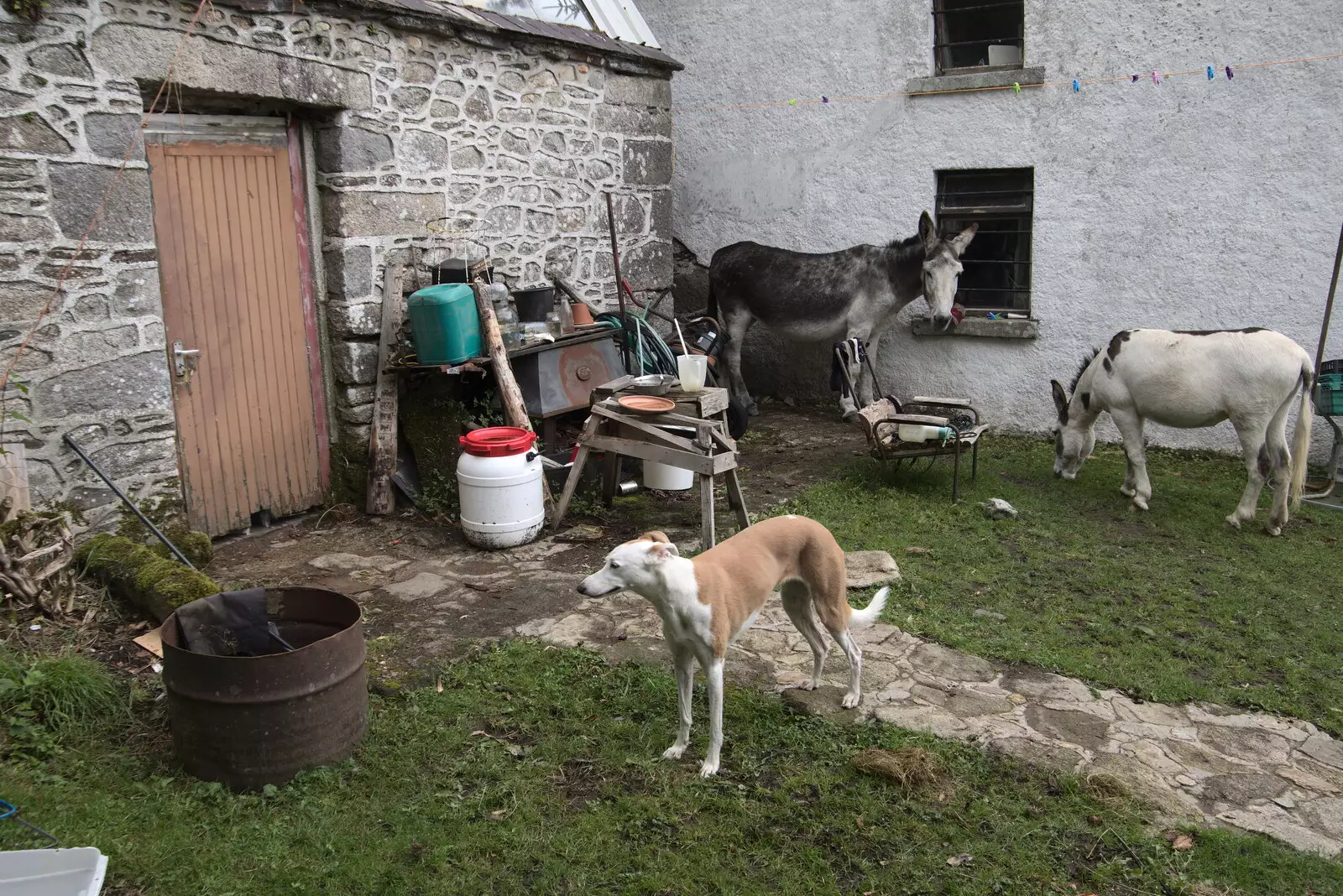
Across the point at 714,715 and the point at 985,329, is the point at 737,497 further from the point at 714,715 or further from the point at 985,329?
the point at 985,329

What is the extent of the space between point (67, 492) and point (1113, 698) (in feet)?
18.8

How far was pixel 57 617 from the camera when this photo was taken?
5.16 metres

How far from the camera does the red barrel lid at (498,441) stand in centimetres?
687

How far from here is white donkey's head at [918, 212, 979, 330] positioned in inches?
387

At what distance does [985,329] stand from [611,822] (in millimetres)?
7572

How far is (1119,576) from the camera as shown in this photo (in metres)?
6.66

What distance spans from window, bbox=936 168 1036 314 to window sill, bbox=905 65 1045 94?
79 cm

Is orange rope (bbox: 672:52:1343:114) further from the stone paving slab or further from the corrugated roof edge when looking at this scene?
the stone paving slab

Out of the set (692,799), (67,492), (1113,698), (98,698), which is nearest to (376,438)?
(67,492)

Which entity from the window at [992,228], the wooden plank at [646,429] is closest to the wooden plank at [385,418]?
the wooden plank at [646,429]

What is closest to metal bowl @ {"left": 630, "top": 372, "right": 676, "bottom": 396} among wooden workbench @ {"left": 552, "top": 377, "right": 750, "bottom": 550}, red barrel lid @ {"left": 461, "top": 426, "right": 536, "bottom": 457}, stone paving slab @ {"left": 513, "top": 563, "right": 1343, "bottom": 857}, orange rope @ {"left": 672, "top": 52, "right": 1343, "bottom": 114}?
wooden workbench @ {"left": 552, "top": 377, "right": 750, "bottom": 550}

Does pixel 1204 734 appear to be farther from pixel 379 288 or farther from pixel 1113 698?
pixel 379 288

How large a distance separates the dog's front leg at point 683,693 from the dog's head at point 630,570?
47cm

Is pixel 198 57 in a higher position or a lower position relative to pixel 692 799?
higher
